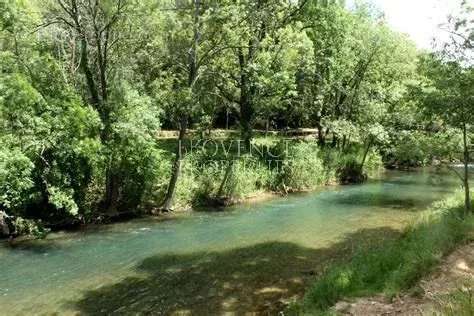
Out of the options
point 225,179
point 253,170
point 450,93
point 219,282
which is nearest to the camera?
point 219,282

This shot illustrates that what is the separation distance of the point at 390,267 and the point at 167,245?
778 cm

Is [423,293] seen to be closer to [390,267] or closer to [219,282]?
[390,267]

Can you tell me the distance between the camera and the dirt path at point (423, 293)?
299 inches

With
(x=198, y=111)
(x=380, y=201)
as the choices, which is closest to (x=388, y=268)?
(x=380, y=201)

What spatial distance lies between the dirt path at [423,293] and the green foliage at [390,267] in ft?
1.02

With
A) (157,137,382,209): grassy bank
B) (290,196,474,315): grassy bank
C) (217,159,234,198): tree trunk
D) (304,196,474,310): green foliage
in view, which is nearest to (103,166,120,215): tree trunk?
(157,137,382,209): grassy bank

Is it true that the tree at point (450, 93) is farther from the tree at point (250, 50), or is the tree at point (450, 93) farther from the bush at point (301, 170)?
the bush at point (301, 170)

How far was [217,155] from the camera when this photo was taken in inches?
1057

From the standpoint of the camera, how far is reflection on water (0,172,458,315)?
37.7 feet

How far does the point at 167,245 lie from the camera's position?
15.9m

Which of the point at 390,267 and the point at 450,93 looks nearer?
the point at 390,267

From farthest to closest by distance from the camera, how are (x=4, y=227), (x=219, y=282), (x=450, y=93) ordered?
1. (x=4, y=227)
2. (x=450, y=93)
3. (x=219, y=282)

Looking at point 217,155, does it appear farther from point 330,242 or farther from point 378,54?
point 378,54

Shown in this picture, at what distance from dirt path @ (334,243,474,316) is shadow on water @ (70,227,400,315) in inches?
85.0
